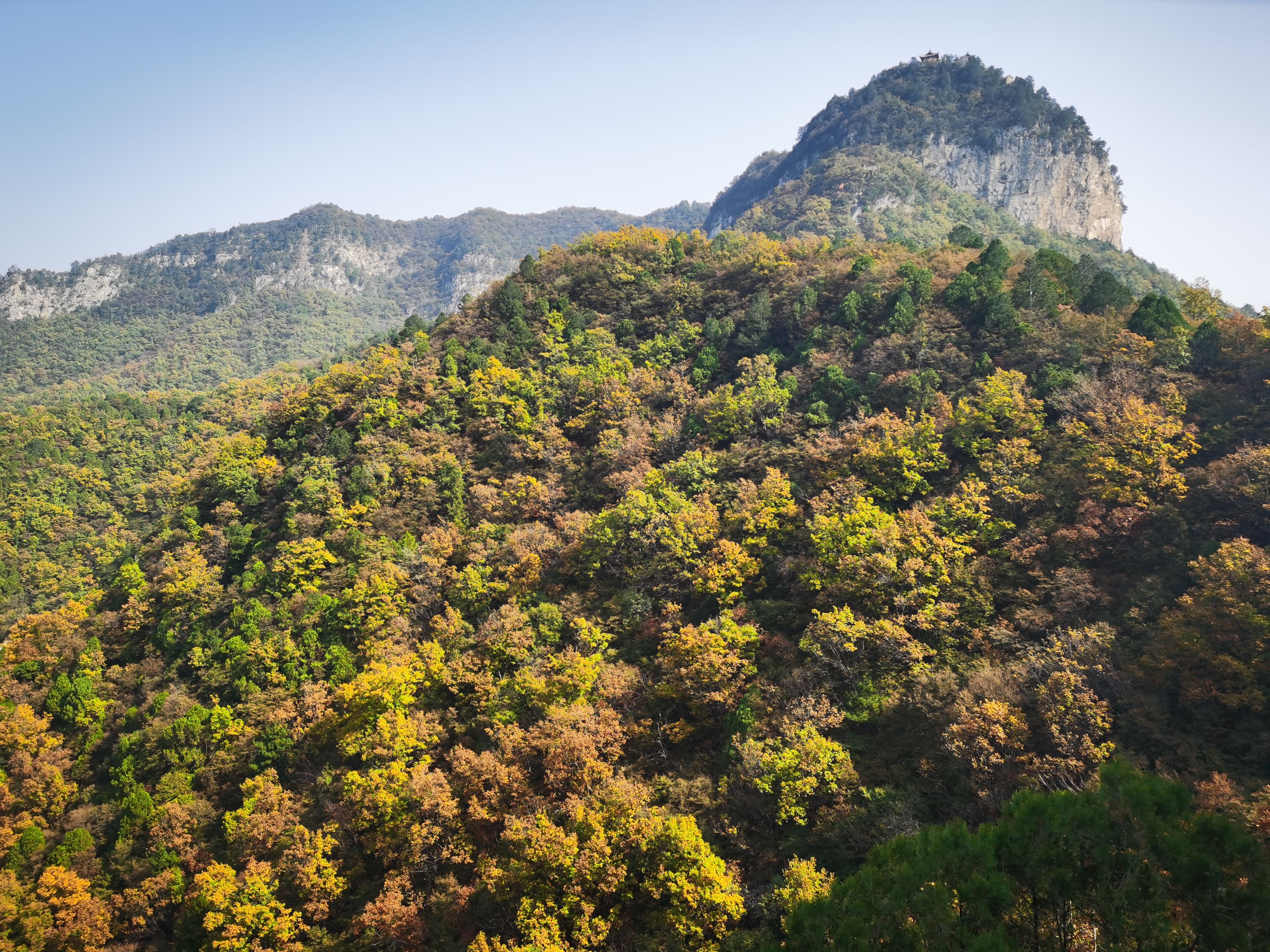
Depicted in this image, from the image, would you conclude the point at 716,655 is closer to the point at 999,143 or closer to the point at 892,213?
the point at 892,213

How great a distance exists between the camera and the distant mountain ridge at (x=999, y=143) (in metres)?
125

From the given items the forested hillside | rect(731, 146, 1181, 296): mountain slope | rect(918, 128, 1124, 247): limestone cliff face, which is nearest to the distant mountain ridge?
rect(918, 128, 1124, 247): limestone cliff face

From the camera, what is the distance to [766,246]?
62.8 m

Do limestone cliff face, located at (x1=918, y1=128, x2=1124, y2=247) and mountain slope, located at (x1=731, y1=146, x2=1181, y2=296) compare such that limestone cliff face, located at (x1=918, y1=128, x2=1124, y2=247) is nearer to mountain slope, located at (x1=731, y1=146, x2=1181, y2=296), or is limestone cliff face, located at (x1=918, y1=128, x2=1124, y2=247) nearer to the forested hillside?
mountain slope, located at (x1=731, y1=146, x2=1181, y2=296)

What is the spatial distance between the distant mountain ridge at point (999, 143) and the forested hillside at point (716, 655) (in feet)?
288

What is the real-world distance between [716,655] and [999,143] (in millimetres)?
139687

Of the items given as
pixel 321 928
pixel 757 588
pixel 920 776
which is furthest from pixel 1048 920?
pixel 321 928

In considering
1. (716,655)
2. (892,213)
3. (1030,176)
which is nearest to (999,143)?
(1030,176)

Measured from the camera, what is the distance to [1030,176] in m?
124

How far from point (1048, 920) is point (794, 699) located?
1583cm

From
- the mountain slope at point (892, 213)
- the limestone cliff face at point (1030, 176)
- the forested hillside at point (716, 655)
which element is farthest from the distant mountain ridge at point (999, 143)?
the forested hillside at point (716, 655)

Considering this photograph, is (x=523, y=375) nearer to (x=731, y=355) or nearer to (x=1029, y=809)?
(x=731, y=355)

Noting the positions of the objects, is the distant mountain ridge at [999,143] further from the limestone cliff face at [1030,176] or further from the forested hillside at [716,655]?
the forested hillside at [716,655]

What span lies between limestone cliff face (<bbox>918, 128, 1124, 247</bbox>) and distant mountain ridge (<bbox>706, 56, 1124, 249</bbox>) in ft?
0.50
